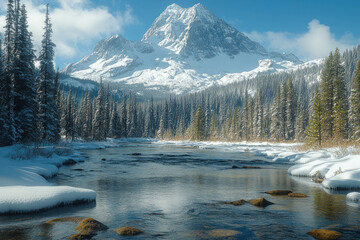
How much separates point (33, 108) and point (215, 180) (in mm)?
23475

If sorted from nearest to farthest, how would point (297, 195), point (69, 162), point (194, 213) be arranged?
point (194, 213) → point (297, 195) → point (69, 162)

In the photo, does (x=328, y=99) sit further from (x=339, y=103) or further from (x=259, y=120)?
(x=259, y=120)

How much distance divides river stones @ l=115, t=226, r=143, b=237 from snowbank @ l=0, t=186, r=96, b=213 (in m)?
3.10

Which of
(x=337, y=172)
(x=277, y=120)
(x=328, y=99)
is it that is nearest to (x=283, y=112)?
(x=277, y=120)

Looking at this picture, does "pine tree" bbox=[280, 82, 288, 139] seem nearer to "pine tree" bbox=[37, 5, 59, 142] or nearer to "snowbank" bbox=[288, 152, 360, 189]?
"snowbank" bbox=[288, 152, 360, 189]

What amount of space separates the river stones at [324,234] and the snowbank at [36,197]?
745cm

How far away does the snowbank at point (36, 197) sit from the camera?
8.65 metres

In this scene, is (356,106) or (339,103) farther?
(356,106)

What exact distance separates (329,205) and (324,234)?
3.73 m

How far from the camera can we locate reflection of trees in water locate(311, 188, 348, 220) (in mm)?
9281

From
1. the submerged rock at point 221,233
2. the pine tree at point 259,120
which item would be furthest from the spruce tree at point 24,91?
the pine tree at point 259,120

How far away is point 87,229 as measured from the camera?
291 inches

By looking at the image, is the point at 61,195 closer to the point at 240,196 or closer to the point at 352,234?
the point at 240,196

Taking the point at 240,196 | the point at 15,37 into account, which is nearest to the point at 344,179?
the point at 240,196
